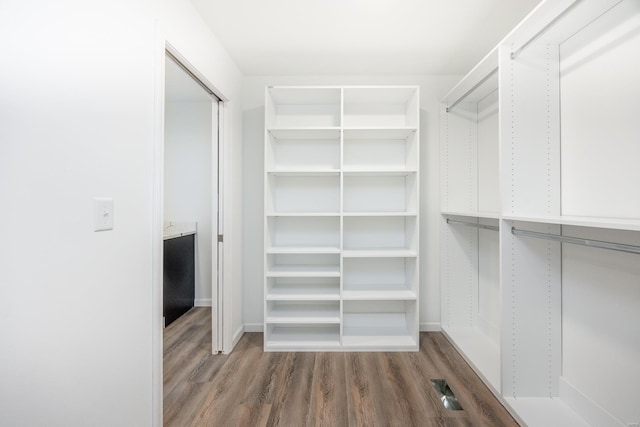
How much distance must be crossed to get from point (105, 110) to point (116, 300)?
0.72 metres

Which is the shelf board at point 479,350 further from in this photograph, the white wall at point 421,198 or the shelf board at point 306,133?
the shelf board at point 306,133

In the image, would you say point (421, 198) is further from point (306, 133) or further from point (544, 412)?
point (544, 412)

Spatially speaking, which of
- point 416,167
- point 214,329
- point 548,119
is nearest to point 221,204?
point 214,329

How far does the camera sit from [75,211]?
999mm

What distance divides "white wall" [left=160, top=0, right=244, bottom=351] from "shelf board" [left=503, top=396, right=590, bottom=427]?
1.97 meters

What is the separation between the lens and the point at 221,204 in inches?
→ 96.7

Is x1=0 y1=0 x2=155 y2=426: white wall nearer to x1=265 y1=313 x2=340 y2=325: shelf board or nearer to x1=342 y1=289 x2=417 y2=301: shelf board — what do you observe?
x1=265 y1=313 x2=340 y2=325: shelf board

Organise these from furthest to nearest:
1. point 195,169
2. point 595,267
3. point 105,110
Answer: point 195,169
point 595,267
point 105,110

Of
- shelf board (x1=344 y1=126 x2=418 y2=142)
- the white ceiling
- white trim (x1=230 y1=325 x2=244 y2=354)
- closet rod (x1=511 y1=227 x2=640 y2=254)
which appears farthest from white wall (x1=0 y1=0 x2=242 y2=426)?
closet rod (x1=511 y1=227 x2=640 y2=254)

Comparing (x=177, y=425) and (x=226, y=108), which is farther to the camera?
(x=226, y=108)

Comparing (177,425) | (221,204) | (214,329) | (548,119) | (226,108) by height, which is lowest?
(177,425)

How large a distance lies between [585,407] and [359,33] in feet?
8.52

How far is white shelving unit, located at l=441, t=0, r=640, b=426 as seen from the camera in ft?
4.52

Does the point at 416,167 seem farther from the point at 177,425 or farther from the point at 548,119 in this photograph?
the point at 177,425
